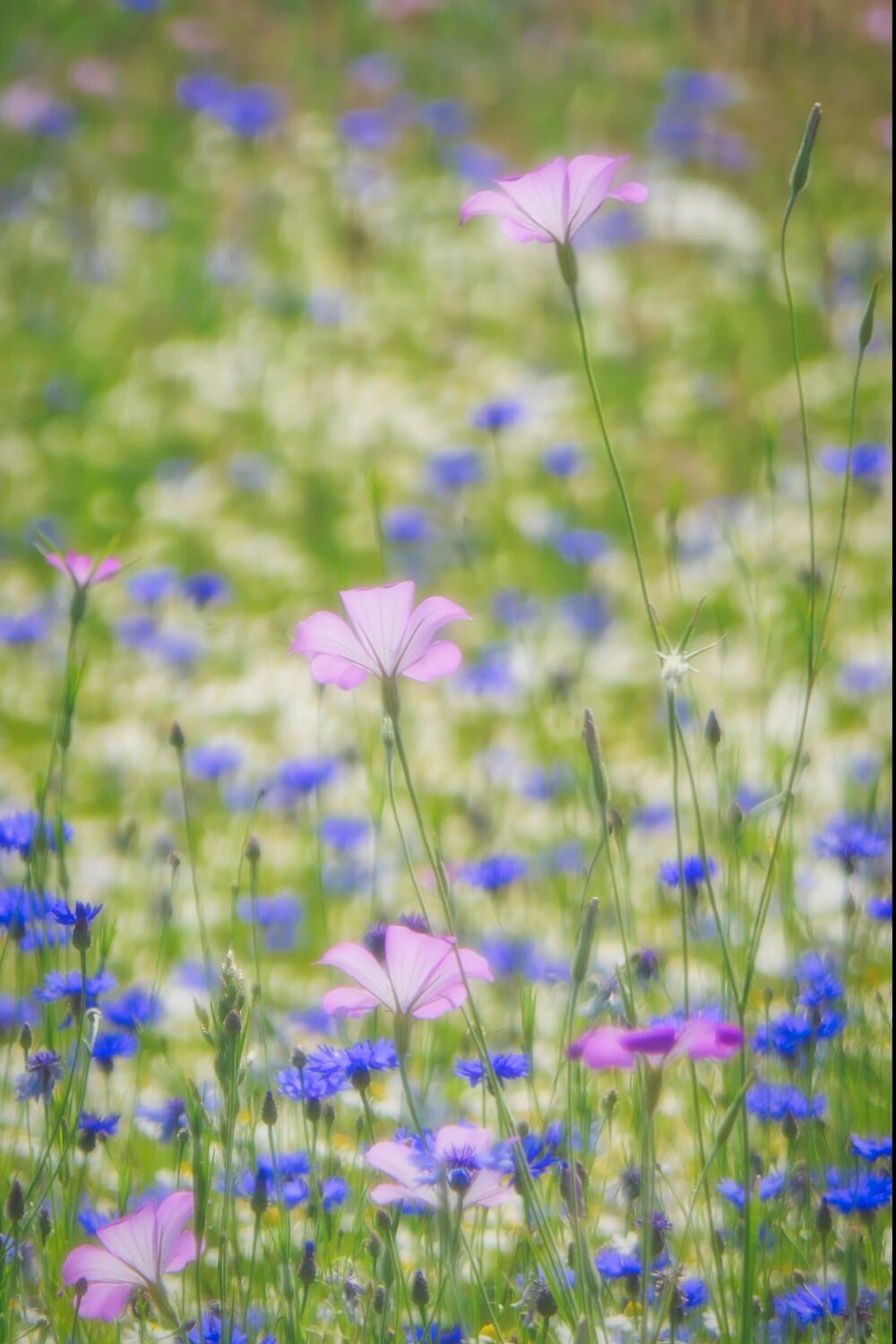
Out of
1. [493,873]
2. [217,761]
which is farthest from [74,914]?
[217,761]

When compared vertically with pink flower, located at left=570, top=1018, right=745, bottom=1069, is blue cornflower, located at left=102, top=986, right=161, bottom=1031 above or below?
above

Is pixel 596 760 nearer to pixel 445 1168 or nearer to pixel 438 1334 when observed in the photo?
pixel 445 1168

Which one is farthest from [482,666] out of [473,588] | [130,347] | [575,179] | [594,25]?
[594,25]

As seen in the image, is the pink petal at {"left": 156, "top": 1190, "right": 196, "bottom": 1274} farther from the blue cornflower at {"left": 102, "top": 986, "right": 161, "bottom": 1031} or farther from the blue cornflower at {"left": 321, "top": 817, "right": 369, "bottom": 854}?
the blue cornflower at {"left": 321, "top": 817, "right": 369, "bottom": 854}

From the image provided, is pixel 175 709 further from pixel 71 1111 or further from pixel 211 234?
pixel 211 234

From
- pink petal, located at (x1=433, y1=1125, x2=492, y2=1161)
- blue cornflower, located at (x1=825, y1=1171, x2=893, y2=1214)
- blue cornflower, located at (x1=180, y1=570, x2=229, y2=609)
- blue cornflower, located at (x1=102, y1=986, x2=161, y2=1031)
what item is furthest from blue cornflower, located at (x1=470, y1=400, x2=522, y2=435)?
pink petal, located at (x1=433, y1=1125, x2=492, y2=1161)

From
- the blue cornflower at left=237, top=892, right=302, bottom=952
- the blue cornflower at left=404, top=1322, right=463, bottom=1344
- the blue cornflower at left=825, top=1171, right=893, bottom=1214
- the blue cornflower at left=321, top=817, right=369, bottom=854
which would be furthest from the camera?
the blue cornflower at left=321, top=817, right=369, bottom=854

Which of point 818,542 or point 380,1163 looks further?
point 818,542

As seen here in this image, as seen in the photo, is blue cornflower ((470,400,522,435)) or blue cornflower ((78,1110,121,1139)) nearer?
blue cornflower ((78,1110,121,1139))
